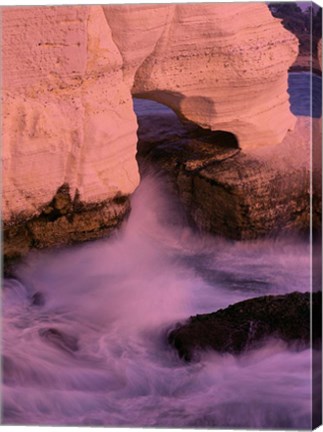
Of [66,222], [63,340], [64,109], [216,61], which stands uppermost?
[216,61]

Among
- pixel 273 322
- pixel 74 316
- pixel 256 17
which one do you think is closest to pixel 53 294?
pixel 74 316

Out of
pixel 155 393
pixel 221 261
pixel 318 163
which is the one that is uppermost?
pixel 318 163

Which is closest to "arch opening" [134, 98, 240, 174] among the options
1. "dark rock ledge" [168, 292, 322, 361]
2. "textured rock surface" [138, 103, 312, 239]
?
"textured rock surface" [138, 103, 312, 239]

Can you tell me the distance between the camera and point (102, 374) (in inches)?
178

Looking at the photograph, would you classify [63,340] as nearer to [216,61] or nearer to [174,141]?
[174,141]

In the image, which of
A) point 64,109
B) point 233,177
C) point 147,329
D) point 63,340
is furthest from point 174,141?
point 63,340

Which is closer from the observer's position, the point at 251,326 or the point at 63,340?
the point at 251,326

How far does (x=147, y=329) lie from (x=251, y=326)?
31 centimetres

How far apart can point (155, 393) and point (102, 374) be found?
170mm

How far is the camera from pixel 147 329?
4488mm

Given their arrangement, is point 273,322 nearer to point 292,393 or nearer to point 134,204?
point 292,393

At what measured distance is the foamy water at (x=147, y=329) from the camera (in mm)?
4434

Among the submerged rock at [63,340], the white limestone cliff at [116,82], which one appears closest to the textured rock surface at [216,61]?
the white limestone cliff at [116,82]

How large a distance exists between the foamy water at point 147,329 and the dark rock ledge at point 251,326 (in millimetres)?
27
